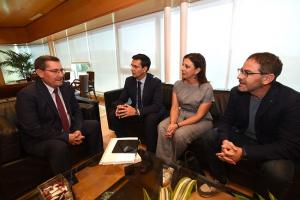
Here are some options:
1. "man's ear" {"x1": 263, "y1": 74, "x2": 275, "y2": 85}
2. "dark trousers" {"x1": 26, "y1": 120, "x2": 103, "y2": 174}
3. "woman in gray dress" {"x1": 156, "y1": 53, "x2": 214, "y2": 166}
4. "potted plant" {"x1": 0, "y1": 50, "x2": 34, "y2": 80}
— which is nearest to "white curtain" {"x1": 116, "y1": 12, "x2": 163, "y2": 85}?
"woman in gray dress" {"x1": 156, "y1": 53, "x2": 214, "y2": 166}

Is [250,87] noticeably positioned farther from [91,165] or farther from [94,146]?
[94,146]

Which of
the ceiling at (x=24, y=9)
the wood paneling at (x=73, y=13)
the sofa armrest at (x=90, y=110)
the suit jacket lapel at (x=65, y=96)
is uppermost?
the ceiling at (x=24, y=9)

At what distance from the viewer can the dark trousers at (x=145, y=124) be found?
6.74ft

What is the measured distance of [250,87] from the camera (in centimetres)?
140

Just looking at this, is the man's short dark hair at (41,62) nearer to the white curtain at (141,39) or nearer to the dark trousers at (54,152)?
the dark trousers at (54,152)

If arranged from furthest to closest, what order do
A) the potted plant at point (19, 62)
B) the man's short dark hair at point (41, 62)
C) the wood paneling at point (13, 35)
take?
the wood paneling at point (13, 35) < the potted plant at point (19, 62) < the man's short dark hair at point (41, 62)

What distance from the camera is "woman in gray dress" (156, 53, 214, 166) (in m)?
1.75

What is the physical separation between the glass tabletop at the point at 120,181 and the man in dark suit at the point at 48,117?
33 centimetres

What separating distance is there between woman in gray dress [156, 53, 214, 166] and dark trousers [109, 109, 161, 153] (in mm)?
157

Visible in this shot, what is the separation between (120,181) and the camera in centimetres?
122

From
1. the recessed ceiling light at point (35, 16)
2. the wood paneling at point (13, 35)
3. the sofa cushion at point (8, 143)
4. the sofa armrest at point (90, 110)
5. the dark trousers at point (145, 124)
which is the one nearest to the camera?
the sofa cushion at point (8, 143)

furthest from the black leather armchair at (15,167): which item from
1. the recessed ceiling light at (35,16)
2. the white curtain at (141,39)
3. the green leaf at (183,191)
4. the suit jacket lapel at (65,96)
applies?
the recessed ceiling light at (35,16)

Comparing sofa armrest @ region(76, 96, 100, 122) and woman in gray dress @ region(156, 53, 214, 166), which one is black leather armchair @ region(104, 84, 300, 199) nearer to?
woman in gray dress @ region(156, 53, 214, 166)

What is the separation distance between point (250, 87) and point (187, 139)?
714mm
